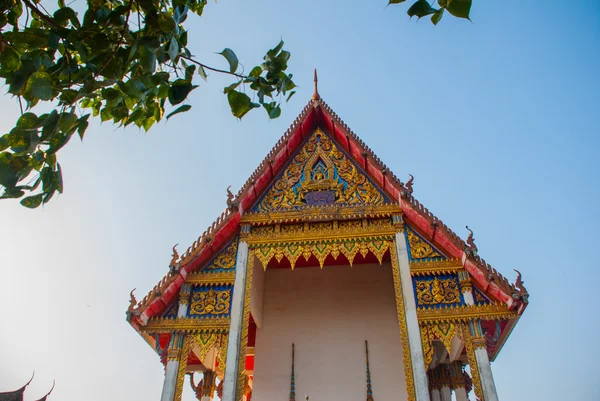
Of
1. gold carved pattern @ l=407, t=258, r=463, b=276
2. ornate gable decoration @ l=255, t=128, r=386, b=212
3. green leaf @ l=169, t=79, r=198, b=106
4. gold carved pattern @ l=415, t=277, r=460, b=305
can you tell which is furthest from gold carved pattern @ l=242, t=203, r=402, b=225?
green leaf @ l=169, t=79, r=198, b=106

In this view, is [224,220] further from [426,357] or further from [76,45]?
[76,45]

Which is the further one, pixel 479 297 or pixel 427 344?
pixel 479 297

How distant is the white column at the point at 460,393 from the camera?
829 centimetres

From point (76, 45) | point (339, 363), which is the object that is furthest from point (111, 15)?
point (339, 363)

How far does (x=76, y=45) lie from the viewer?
322 centimetres

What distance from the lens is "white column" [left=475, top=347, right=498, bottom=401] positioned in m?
6.28

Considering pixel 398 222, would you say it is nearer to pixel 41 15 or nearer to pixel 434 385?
pixel 434 385

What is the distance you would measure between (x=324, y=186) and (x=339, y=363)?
3463mm

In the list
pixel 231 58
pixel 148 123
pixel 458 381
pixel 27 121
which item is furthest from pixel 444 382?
pixel 27 121

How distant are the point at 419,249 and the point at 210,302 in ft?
10.7

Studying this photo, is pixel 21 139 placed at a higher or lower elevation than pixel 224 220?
A: lower

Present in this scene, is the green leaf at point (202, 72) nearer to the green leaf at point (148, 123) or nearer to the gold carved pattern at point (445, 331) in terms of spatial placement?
the green leaf at point (148, 123)

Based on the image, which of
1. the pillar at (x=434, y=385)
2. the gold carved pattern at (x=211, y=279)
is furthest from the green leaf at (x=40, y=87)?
the pillar at (x=434, y=385)

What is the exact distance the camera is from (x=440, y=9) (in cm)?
274
